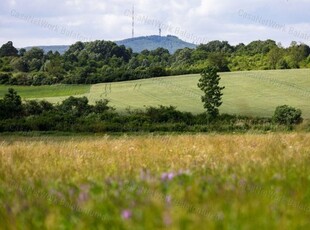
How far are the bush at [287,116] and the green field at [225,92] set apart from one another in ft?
22.5

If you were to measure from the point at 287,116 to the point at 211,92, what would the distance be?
14.0 meters

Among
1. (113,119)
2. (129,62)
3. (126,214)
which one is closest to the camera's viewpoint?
(126,214)

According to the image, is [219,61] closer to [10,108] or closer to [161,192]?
[10,108]

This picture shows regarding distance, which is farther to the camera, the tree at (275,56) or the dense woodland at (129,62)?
the tree at (275,56)

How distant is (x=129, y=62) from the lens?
408ft

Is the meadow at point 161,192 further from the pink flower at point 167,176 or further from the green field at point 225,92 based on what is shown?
the green field at point 225,92

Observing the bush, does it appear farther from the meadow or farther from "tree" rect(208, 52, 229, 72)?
"tree" rect(208, 52, 229, 72)

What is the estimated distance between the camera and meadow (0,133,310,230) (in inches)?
111

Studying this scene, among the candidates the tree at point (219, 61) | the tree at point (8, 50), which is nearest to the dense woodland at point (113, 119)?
the tree at point (219, 61)

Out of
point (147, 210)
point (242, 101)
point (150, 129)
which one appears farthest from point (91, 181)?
point (242, 101)

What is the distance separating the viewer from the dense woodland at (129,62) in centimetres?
10519

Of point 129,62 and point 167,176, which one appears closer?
point 167,176

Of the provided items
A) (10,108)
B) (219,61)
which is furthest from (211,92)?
(219,61)

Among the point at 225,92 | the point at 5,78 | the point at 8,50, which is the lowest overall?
the point at 225,92
